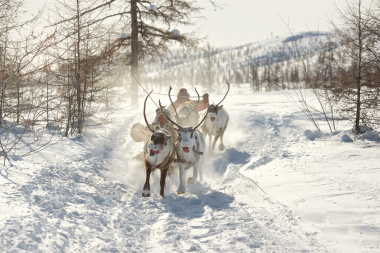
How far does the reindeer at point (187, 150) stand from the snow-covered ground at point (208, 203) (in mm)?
385

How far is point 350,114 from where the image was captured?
8.66 meters

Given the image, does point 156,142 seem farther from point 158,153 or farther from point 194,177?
point 194,177

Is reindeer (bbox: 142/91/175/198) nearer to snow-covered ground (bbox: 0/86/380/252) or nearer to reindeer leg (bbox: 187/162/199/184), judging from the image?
snow-covered ground (bbox: 0/86/380/252)

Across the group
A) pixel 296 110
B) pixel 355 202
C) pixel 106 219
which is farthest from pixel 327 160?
pixel 296 110

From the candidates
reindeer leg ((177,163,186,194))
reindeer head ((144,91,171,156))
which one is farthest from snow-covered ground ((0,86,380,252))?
reindeer head ((144,91,171,156))

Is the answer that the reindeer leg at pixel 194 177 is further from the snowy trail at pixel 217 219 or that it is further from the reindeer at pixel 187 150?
the snowy trail at pixel 217 219

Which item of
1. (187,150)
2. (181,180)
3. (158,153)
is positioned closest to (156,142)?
(158,153)

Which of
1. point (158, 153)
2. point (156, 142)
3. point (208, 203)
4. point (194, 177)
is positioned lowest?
point (208, 203)

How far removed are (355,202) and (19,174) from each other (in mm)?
5044

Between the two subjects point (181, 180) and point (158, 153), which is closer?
point (158, 153)

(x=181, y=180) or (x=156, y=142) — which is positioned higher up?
(x=156, y=142)

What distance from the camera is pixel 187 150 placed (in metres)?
5.38

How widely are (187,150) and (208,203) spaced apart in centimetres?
98

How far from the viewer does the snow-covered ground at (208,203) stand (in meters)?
3.47
